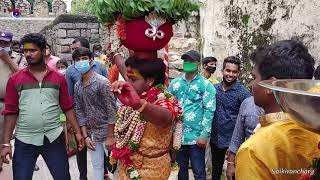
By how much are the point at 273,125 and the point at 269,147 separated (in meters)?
0.13

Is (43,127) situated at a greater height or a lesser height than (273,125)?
lesser

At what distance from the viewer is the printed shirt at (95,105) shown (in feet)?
16.2

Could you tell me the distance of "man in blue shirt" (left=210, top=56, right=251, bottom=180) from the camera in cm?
482

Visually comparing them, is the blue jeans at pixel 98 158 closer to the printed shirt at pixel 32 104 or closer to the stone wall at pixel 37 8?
the printed shirt at pixel 32 104

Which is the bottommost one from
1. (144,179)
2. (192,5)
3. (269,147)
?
(144,179)

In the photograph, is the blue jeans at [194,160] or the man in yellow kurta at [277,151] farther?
the blue jeans at [194,160]

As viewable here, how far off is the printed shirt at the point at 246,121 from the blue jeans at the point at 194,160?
902mm

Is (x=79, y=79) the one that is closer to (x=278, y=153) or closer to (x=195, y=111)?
(x=195, y=111)

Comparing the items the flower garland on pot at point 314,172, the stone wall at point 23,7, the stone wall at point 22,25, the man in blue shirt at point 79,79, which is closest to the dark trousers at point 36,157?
the man in blue shirt at point 79,79

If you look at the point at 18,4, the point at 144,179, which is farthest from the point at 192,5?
the point at 18,4

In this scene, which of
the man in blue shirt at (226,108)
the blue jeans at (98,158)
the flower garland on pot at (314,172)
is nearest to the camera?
the flower garland on pot at (314,172)

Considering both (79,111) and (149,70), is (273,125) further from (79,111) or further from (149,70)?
(79,111)

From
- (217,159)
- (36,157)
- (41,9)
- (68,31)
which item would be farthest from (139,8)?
(41,9)

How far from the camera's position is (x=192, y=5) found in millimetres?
3467
